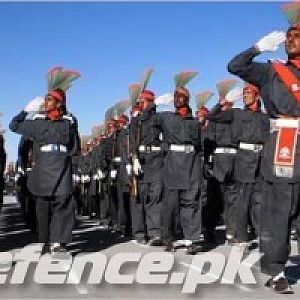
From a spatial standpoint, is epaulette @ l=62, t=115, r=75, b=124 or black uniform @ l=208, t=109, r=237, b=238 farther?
black uniform @ l=208, t=109, r=237, b=238

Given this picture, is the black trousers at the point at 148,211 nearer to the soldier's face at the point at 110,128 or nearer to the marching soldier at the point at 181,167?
the marching soldier at the point at 181,167

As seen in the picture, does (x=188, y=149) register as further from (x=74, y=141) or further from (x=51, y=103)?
(x=51, y=103)

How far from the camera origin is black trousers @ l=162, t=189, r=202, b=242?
9680 mm

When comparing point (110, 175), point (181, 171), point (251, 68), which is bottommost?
point (110, 175)

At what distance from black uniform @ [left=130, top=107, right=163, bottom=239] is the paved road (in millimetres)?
662

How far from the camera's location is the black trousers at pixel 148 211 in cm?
1112

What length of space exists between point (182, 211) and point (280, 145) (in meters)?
3.49

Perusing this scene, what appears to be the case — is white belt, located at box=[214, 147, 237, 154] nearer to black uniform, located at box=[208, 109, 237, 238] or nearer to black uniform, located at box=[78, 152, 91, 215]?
black uniform, located at box=[208, 109, 237, 238]

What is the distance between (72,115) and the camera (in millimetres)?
9719

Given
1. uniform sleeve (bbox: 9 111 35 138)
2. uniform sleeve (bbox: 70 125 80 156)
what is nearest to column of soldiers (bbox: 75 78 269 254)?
uniform sleeve (bbox: 70 125 80 156)

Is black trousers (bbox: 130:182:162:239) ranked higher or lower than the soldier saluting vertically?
lower

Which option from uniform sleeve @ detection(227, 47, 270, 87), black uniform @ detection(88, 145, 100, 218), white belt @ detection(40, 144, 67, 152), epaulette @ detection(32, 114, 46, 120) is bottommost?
black uniform @ detection(88, 145, 100, 218)

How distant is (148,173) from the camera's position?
11086mm

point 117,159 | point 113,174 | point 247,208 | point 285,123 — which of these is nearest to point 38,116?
point 247,208
